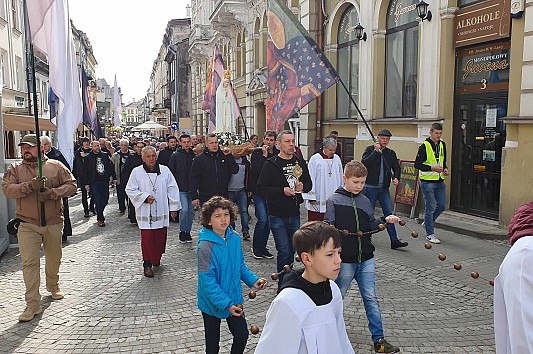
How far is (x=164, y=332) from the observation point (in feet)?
16.4

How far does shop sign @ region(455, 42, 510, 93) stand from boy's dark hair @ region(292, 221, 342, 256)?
8038 mm

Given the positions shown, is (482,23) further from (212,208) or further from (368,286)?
A: (212,208)

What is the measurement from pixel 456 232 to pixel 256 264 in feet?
13.4

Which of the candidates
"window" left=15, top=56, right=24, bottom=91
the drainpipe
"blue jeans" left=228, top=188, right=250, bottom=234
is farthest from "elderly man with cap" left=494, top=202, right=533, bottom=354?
"window" left=15, top=56, right=24, bottom=91

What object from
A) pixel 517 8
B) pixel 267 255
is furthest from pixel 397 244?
pixel 517 8

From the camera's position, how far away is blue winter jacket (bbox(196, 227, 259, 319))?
3.62m

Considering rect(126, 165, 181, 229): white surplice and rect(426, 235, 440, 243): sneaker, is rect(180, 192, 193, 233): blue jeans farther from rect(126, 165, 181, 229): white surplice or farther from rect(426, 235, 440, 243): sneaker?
rect(426, 235, 440, 243): sneaker

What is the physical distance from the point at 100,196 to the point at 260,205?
4760 millimetres

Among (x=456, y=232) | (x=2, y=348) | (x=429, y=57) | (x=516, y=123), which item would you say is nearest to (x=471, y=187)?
(x=456, y=232)

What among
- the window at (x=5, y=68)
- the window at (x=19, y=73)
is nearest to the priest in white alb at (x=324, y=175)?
the window at (x=5, y=68)

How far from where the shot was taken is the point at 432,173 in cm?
841

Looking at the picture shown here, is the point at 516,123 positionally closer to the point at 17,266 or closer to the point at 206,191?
the point at 206,191

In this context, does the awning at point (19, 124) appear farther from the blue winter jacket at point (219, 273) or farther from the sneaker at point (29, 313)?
the blue winter jacket at point (219, 273)

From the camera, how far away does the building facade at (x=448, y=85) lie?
28.6 ft
